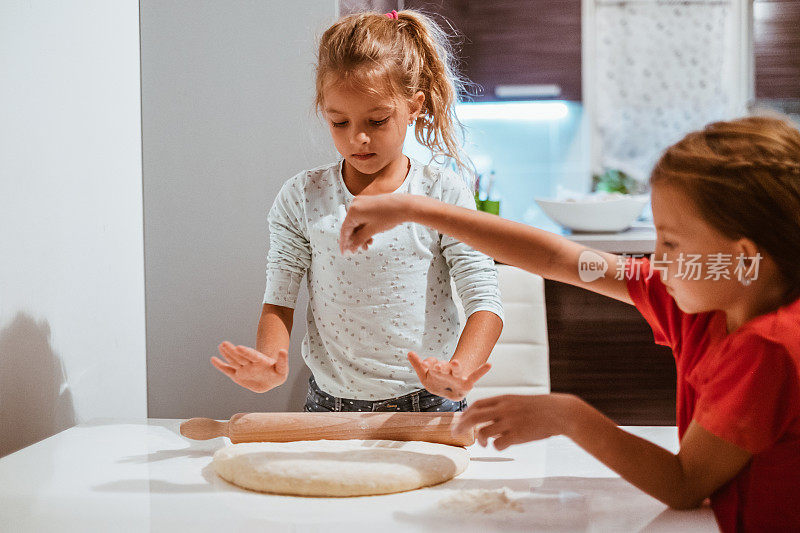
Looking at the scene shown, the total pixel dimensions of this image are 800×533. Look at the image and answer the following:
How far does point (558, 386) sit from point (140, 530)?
47.2 inches

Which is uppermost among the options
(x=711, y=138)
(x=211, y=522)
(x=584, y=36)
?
(x=584, y=36)

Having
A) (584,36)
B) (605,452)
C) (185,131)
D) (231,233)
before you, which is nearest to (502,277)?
(231,233)

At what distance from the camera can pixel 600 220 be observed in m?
1.62

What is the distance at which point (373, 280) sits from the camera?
2.48 ft

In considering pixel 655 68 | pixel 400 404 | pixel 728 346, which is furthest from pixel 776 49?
pixel 728 346

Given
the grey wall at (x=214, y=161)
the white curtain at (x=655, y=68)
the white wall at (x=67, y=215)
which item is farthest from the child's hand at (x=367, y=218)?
the white curtain at (x=655, y=68)

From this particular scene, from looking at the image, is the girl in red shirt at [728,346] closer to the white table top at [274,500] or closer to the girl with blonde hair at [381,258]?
the white table top at [274,500]

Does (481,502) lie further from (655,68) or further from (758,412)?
(655,68)

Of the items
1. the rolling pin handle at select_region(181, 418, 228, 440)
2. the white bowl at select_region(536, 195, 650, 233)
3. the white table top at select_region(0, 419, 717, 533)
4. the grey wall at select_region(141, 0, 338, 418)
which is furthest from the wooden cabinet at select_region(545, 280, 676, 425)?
the rolling pin handle at select_region(181, 418, 228, 440)

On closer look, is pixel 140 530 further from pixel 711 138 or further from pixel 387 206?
pixel 711 138

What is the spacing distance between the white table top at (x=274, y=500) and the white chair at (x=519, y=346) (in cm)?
38

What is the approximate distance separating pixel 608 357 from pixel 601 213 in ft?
1.07

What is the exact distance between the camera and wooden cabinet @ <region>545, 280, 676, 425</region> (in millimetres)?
1510

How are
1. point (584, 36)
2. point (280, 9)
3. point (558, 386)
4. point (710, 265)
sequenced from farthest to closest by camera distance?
point (584, 36), point (558, 386), point (280, 9), point (710, 265)
